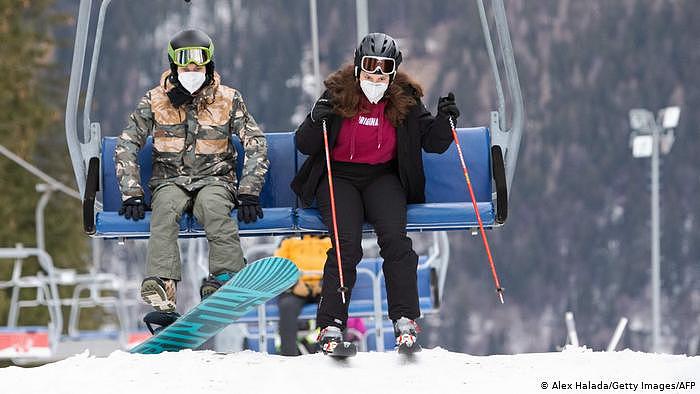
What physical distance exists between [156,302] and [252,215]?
56 centimetres

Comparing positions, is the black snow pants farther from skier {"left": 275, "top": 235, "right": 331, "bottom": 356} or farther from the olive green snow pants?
skier {"left": 275, "top": 235, "right": 331, "bottom": 356}

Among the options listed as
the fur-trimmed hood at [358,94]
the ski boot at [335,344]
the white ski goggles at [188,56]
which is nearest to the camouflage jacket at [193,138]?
the white ski goggles at [188,56]

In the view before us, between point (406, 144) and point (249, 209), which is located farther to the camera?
point (249, 209)

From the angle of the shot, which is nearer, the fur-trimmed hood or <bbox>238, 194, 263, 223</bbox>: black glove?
the fur-trimmed hood

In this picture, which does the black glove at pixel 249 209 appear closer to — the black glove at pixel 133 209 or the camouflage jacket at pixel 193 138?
the camouflage jacket at pixel 193 138

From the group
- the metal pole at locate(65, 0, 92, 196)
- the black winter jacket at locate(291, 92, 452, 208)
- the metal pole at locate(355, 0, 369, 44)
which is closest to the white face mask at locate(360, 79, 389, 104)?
the black winter jacket at locate(291, 92, 452, 208)

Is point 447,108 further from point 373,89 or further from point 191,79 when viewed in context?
point 191,79

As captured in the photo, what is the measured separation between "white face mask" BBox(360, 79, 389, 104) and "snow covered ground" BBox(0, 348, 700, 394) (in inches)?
42.7

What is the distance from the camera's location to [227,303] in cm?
645

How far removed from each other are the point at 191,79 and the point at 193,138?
26 cm

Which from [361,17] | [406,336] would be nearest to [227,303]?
[406,336]

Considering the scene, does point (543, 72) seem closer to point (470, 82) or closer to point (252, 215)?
point (470, 82)

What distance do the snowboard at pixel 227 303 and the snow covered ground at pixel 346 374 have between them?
0.36 meters

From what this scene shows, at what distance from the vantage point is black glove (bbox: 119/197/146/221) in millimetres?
6867
